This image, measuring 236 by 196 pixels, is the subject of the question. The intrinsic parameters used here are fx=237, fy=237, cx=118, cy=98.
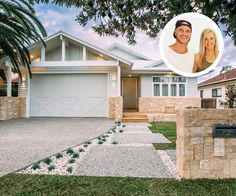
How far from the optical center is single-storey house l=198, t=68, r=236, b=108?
1993cm

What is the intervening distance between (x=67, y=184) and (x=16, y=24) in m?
10.5

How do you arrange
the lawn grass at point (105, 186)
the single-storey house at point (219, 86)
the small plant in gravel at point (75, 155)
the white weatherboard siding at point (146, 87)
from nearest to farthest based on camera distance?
the lawn grass at point (105, 186) → the small plant in gravel at point (75, 155) → the white weatherboard siding at point (146, 87) → the single-storey house at point (219, 86)

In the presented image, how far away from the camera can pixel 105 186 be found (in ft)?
12.5

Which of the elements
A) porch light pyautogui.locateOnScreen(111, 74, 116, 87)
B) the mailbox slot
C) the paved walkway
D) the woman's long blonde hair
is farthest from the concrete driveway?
porch light pyautogui.locateOnScreen(111, 74, 116, 87)

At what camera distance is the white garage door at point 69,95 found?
15.0 m

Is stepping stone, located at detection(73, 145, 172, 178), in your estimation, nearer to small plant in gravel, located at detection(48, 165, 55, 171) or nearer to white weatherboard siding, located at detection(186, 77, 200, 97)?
small plant in gravel, located at detection(48, 165, 55, 171)

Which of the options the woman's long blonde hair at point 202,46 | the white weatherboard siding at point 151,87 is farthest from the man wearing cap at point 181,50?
the white weatherboard siding at point 151,87

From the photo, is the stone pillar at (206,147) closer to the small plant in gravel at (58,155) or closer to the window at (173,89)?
the small plant in gravel at (58,155)

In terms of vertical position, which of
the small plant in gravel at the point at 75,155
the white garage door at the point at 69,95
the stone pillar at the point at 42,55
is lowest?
the small plant in gravel at the point at 75,155

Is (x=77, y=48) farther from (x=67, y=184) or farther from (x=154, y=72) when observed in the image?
(x=67, y=184)

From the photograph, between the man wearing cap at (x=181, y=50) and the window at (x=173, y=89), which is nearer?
the man wearing cap at (x=181, y=50)

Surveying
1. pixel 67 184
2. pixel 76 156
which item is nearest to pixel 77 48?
pixel 76 156

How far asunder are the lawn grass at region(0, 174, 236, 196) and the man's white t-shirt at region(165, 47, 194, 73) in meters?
1.90

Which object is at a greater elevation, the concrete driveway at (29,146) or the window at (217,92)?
the window at (217,92)
